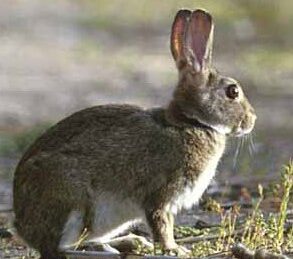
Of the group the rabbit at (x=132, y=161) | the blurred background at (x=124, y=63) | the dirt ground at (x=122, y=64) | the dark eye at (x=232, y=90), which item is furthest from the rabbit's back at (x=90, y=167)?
the blurred background at (x=124, y=63)

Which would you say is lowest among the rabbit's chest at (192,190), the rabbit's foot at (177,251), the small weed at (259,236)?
the rabbit's foot at (177,251)

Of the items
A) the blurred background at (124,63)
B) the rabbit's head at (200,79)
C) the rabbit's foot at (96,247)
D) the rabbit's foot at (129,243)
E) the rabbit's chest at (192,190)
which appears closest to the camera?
the rabbit's foot at (96,247)

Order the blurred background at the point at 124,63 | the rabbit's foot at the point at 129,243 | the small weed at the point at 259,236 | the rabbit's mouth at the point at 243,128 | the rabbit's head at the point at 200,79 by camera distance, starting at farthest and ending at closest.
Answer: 1. the blurred background at the point at 124,63
2. the rabbit's mouth at the point at 243,128
3. the rabbit's head at the point at 200,79
4. the rabbit's foot at the point at 129,243
5. the small weed at the point at 259,236

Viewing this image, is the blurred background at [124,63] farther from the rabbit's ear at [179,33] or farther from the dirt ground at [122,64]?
the rabbit's ear at [179,33]

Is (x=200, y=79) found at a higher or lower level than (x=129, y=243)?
higher

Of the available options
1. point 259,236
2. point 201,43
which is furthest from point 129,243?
point 201,43

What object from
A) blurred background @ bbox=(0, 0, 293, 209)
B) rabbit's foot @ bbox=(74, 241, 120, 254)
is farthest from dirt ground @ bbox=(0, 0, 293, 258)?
rabbit's foot @ bbox=(74, 241, 120, 254)

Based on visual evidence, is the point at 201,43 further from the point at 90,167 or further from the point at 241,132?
the point at 90,167

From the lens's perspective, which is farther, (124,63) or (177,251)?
(124,63)
